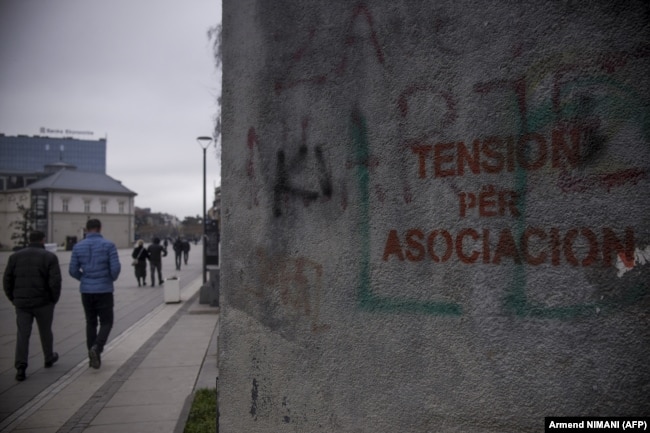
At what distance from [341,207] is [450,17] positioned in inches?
46.9

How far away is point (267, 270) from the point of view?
9.56 feet

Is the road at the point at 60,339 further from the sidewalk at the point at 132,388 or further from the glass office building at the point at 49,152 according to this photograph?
the glass office building at the point at 49,152

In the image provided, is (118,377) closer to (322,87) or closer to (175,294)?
(322,87)

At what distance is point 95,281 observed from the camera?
6.68 m

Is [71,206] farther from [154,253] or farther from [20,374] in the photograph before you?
[20,374]

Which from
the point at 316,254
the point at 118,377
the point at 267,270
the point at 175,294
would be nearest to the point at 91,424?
the point at 118,377

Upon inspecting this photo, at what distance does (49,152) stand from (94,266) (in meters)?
151

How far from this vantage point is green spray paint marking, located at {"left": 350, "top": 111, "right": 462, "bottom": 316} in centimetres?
259

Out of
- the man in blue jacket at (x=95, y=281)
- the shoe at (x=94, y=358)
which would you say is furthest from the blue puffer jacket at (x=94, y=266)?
the shoe at (x=94, y=358)

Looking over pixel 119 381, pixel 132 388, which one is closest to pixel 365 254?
pixel 132 388

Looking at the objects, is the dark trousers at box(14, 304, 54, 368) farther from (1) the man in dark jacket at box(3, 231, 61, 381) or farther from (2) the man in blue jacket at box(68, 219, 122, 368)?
(2) the man in blue jacket at box(68, 219, 122, 368)

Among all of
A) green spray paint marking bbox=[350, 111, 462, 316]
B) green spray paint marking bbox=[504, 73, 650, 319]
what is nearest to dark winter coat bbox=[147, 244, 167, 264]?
green spray paint marking bbox=[350, 111, 462, 316]

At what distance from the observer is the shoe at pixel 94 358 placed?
263 inches

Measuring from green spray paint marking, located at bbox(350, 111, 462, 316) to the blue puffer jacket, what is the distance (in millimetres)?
4978
